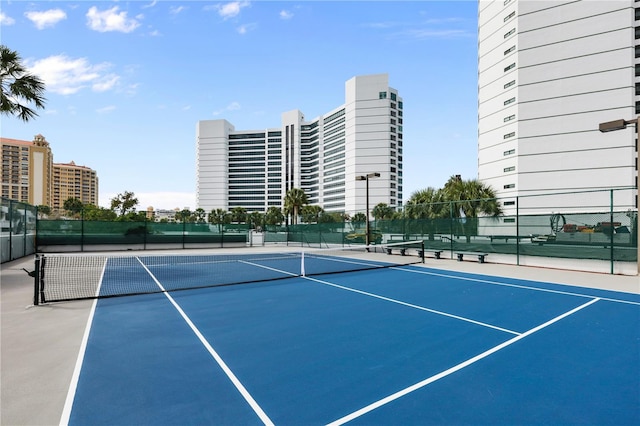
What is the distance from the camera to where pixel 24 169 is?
566 ft

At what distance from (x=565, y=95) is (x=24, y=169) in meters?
222

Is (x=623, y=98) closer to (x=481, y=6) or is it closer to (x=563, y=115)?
(x=563, y=115)

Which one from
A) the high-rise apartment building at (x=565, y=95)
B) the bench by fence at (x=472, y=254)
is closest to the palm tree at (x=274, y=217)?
the high-rise apartment building at (x=565, y=95)

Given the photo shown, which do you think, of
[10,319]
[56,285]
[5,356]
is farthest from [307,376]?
[56,285]

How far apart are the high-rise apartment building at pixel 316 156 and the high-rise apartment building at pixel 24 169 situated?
3260 inches

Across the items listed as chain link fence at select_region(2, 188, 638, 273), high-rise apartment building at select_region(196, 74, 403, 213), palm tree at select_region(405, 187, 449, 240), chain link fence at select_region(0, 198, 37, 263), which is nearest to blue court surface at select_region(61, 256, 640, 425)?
chain link fence at select_region(2, 188, 638, 273)

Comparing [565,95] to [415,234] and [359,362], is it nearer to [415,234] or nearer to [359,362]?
[415,234]

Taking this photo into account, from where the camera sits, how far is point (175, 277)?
534 inches

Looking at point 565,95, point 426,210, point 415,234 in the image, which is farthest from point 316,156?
point 415,234

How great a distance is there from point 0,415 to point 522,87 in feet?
232

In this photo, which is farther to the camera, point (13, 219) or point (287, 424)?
point (13, 219)

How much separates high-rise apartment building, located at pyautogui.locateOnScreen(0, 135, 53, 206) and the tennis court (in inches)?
8332

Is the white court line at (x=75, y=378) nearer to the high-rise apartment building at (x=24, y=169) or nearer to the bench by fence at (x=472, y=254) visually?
the bench by fence at (x=472, y=254)

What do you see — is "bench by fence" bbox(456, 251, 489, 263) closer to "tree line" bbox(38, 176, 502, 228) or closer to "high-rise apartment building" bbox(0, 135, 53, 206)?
"tree line" bbox(38, 176, 502, 228)
